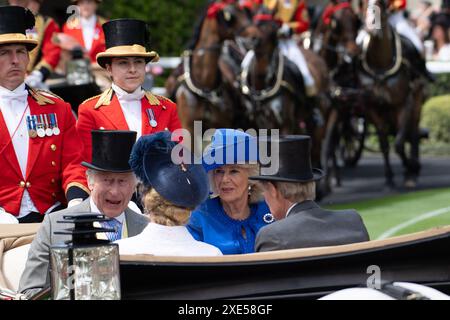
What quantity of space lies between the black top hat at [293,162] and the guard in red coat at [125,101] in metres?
1.45

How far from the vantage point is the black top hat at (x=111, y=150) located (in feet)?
18.0

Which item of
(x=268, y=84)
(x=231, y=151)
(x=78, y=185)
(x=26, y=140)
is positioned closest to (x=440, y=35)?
(x=268, y=84)

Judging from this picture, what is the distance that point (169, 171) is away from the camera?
4797 mm

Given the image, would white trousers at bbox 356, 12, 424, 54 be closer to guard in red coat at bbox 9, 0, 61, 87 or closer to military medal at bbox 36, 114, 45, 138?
guard in red coat at bbox 9, 0, 61, 87

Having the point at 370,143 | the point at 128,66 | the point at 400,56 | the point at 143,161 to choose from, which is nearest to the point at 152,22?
the point at 370,143

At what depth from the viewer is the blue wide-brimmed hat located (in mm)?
5902

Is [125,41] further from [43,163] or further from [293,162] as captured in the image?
[293,162]

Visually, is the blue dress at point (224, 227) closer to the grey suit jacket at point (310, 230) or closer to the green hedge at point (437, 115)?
the grey suit jacket at point (310, 230)

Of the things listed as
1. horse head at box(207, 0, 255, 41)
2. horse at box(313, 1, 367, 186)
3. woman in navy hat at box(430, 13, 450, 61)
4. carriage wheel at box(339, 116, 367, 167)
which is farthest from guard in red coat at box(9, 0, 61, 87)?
woman in navy hat at box(430, 13, 450, 61)

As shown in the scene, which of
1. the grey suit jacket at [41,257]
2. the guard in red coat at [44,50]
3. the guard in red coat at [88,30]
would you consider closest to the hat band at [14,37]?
the grey suit jacket at [41,257]

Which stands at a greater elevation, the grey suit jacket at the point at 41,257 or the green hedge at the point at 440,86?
the grey suit jacket at the point at 41,257

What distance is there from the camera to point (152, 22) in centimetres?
2588
